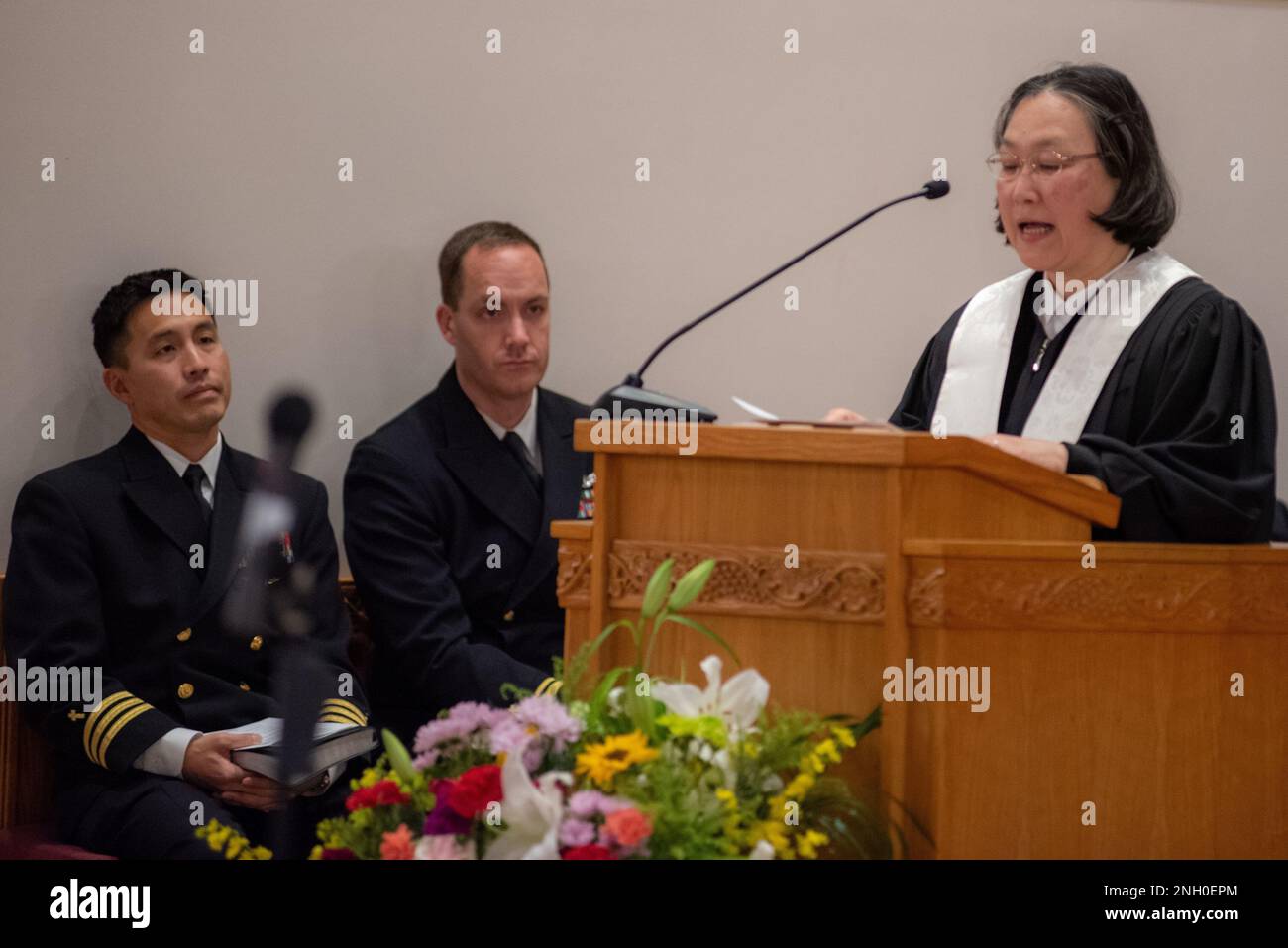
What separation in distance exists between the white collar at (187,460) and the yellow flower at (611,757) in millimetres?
2012

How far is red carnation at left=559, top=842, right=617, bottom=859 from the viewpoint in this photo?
2023 millimetres

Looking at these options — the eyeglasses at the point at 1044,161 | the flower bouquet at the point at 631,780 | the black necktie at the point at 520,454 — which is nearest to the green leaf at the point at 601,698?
the flower bouquet at the point at 631,780

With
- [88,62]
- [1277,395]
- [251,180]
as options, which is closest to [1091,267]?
[1277,395]

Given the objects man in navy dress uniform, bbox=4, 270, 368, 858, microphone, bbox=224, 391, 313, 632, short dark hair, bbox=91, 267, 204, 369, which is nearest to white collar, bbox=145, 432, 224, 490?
man in navy dress uniform, bbox=4, 270, 368, 858

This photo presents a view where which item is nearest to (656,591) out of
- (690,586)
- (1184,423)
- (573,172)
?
(690,586)

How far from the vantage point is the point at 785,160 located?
14.5 feet

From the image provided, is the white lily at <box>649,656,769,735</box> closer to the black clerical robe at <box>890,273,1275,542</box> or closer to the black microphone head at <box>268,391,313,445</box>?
the black clerical robe at <box>890,273,1275,542</box>

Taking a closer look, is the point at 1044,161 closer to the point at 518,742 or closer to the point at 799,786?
the point at 799,786

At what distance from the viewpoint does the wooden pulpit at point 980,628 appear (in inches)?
89.8

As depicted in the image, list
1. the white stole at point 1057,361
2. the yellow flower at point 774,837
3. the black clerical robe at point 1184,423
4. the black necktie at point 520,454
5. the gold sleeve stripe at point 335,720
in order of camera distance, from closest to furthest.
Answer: the yellow flower at point 774,837 → the black clerical robe at point 1184,423 → the white stole at point 1057,361 → the gold sleeve stripe at point 335,720 → the black necktie at point 520,454

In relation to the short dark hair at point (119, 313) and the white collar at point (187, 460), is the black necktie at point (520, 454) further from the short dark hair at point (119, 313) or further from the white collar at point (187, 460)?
the short dark hair at point (119, 313)

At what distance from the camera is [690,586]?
223cm

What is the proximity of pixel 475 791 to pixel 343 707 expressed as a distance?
165cm

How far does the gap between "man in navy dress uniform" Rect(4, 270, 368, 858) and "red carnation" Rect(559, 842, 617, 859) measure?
1.54 m
